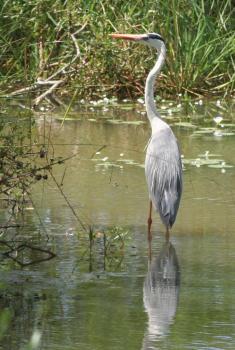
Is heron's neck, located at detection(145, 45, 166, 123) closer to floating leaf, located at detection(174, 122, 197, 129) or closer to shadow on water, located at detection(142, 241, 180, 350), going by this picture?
shadow on water, located at detection(142, 241, 180, 350)

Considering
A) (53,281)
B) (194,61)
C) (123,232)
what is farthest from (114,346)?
(194,61)

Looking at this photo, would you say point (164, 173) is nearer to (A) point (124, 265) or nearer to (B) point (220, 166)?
(A) point (124, 265)

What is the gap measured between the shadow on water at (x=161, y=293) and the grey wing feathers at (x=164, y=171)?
61 centimetres

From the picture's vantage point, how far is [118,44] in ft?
46.0

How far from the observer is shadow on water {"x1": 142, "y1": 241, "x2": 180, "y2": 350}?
5.43m

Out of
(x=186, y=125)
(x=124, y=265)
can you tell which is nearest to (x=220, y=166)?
(x=186, y=125)

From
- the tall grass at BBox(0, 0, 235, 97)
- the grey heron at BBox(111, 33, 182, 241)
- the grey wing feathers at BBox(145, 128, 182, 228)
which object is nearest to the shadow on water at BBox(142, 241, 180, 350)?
the grey heron at BBox(111, 33, 182, 241)

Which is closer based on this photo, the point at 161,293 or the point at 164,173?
the point at 161,293

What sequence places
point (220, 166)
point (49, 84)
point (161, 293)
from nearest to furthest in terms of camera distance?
1. point (161, 293)
2. point (49, 84)
3. point (220, 166)

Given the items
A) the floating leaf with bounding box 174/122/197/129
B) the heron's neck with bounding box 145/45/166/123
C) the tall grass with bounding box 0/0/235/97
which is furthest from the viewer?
the tall grass with bounding box 0/0/235/97

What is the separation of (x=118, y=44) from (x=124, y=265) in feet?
24.8

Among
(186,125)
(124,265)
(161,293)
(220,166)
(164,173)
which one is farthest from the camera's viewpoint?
(186,125)

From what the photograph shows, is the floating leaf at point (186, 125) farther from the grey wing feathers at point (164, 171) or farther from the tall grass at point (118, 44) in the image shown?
the grey wing feathers at point (164, 171)

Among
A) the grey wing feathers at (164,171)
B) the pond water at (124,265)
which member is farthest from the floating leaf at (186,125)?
the grey wing feathers at (164,171)
